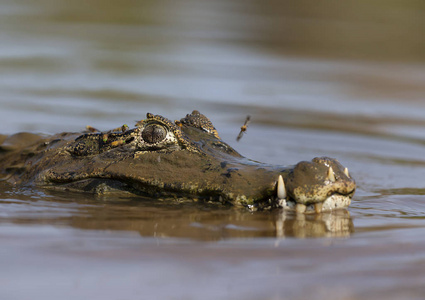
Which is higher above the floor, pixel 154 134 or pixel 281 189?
pixel 154 134

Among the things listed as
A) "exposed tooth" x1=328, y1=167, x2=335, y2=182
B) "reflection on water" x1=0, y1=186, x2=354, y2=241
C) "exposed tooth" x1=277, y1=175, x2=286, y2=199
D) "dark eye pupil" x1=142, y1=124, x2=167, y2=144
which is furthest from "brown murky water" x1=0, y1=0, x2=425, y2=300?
"dark eye pupil" x1=142, y1=124, x2=167, y2=144

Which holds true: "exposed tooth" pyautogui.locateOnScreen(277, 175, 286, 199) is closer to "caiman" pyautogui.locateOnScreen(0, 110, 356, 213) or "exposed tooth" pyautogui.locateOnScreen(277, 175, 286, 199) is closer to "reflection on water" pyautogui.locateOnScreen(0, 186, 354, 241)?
"caiman" pyautogui.locateOnScreen(0, 110, 356, 213)

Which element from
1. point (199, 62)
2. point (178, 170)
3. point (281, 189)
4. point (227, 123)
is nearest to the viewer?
point (281, 189)

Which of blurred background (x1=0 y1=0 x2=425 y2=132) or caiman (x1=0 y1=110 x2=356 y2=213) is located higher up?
blurred background (x1=0 y1=0 x2=425 y2=132)

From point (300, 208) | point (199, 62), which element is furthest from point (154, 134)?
point (199, 62)

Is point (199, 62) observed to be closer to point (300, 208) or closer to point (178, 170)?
point (178, 170)

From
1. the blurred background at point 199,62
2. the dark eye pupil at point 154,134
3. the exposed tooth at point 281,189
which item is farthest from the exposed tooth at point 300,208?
the blurred background at point 199,62

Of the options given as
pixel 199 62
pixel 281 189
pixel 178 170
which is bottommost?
pixel 281 189

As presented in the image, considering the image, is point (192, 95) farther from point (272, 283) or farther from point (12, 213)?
point (272, 283)
